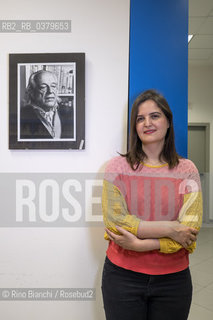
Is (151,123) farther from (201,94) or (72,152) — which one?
(201,94)

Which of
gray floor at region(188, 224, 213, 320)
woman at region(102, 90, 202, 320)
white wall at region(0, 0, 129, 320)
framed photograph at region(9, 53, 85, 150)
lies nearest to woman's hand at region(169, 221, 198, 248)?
woman at region(102, 90, 202, 320)

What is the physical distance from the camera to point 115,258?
3.64 feet

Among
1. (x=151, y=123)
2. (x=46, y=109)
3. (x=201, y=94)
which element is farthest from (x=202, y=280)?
(x=201, y=94)

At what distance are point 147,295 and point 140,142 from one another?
0.76m

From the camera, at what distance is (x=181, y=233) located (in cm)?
102

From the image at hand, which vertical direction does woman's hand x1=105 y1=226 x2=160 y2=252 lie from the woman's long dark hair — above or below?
below

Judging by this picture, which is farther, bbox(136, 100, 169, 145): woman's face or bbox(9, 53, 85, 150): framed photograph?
bbox(9, 53, 85, 150): framed photograph

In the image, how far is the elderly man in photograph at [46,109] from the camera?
1.48 m

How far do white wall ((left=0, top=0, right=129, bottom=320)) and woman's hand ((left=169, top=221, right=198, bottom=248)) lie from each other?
2.07 ft

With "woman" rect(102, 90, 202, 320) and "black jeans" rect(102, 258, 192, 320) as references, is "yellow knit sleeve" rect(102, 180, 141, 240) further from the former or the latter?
"black jeans" rect(102, 258, 192, 320)

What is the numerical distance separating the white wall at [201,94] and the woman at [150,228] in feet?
13.9

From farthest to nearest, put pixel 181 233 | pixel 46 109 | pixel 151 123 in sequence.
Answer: pixel 46 109
pixel 151 123
pixel 181 233

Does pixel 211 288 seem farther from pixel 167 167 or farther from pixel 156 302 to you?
pixel 167 167

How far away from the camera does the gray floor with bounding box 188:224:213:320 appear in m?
2.08
